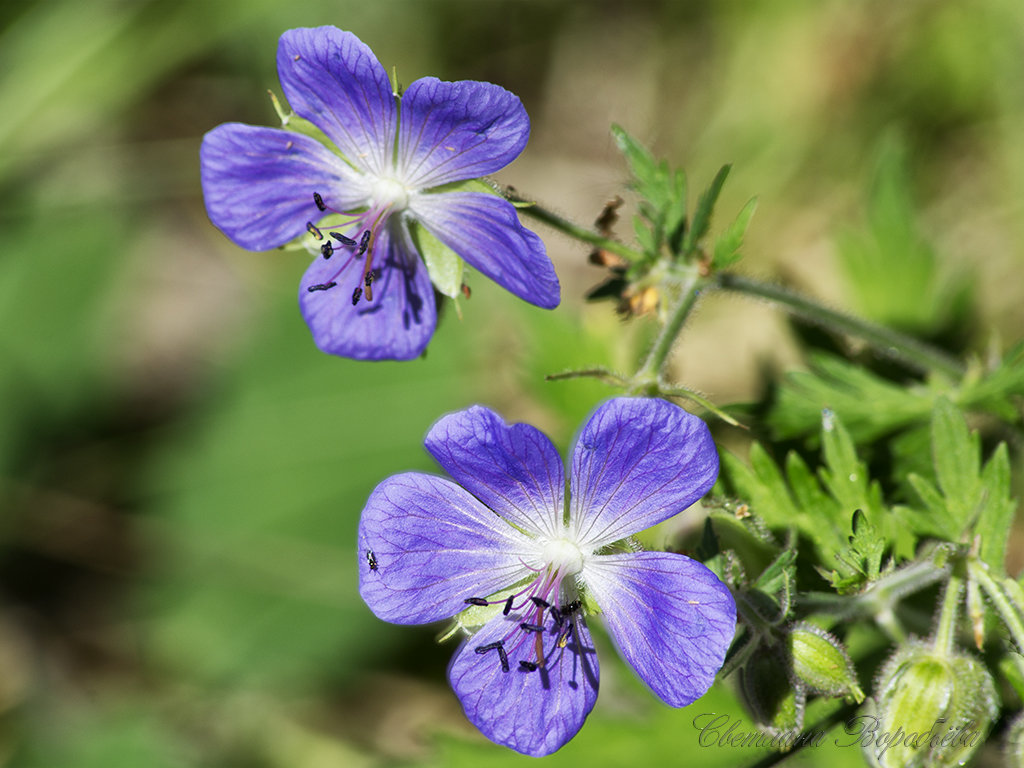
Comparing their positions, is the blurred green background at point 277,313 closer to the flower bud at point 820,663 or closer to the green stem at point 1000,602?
the green stem at point 1000,602

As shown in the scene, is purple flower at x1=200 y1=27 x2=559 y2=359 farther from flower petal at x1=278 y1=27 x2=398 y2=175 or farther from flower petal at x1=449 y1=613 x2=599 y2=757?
flower petal at x1=449 y1=613 x2=599 y2=757

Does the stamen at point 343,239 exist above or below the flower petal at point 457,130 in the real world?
below

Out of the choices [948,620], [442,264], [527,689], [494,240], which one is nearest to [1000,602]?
Answer: [948,620]

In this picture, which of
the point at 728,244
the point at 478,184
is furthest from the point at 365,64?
the point at 728,244

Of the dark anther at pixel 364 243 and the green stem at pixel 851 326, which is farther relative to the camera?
the green stem at pixel 851 326

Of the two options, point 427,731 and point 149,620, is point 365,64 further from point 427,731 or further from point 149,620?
point 149,620

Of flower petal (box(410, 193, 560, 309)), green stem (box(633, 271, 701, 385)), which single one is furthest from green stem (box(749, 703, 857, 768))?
flower petal (box(410, 193, 560, 309))

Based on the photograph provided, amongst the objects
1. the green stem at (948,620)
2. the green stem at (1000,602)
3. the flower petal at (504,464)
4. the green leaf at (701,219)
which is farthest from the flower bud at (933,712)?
the green leaf at (701,219)

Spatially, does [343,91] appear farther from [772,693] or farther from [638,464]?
[772,693]
